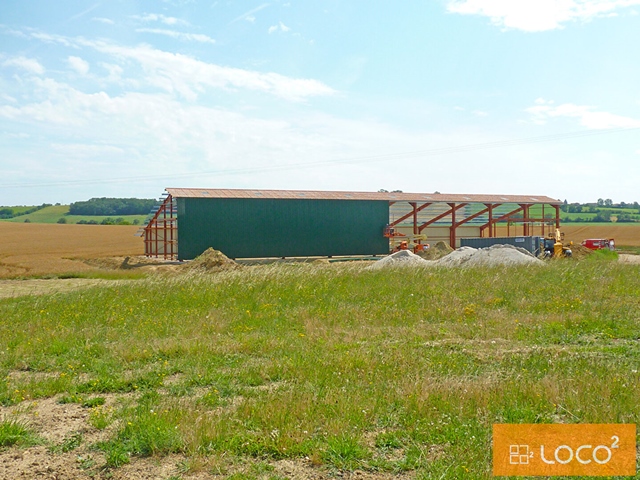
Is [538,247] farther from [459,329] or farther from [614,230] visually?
[614,230]

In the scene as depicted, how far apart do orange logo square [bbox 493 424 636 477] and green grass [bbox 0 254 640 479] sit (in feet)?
0.52

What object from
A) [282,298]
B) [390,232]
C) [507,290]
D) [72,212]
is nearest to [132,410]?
[282,298]

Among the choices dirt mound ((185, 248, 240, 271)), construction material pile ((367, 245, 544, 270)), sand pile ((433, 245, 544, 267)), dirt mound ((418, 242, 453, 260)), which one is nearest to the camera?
construction material pile ((367, 245, 544, 270))

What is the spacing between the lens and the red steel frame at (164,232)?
39156mm

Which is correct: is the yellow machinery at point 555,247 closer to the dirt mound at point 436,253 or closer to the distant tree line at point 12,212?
the dirt mound at point 436,253

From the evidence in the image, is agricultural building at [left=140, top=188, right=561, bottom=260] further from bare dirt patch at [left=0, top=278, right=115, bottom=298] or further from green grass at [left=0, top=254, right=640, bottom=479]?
green grass at [left=0, top=254, right=640, bottom=479]

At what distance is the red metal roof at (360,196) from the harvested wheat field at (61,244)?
404 inches

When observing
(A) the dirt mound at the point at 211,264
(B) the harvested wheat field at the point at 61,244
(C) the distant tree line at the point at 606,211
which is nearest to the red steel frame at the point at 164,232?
(B) the harvested wheat field at the point at 61,244

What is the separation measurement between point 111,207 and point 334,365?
114257 millimetres

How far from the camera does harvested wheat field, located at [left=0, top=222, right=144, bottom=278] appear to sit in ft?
153

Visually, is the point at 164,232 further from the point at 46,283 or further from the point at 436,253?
the point at 436,253

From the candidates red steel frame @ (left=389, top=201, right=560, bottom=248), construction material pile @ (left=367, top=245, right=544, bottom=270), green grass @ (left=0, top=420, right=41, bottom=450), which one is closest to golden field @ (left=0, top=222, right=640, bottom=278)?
red steel frame @ (left=389, top=201, right=560, bottom=248)

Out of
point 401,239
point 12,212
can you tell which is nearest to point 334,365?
point 401,239

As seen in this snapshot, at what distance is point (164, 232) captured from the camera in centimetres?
4034
